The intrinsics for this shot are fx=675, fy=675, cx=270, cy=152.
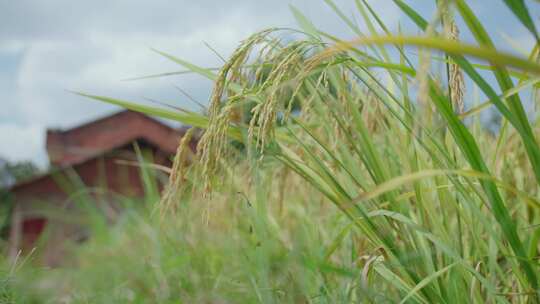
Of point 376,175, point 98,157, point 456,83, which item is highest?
point 456,83

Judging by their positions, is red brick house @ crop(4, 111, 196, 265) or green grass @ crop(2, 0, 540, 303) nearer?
green grass @ crop(2, 0, 540, 303)

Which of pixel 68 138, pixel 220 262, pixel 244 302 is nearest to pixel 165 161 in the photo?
pixel 68 138

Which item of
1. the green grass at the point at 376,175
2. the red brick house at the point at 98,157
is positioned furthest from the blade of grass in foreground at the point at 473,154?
the red brick house at the point at 98,157

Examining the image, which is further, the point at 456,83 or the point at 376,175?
the point at 376,175

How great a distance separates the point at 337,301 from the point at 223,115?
66 cm

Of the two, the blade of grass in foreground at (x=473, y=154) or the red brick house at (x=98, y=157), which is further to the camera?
the red brick house at (x=98, y=157)

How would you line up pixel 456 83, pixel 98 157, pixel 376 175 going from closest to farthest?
pixel 456 83, pixel 376 175, pixel 98 157

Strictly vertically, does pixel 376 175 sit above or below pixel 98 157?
above

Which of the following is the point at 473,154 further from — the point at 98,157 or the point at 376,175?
the point at 98,157

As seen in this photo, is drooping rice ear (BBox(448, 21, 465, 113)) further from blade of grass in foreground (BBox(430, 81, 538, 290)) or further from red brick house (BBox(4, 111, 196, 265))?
red brick house (BBox(4, 111, 196, 265))

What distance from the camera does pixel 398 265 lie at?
1.48 m

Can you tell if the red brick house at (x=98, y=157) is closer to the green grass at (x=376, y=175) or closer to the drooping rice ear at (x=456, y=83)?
the green grass at (x=376, y=175)

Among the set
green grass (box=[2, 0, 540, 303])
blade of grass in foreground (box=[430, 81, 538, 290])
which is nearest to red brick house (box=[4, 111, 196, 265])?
green grass (box=[2, 0, 540, 303])

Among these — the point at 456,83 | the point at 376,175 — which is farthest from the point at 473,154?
the point at 376,175
